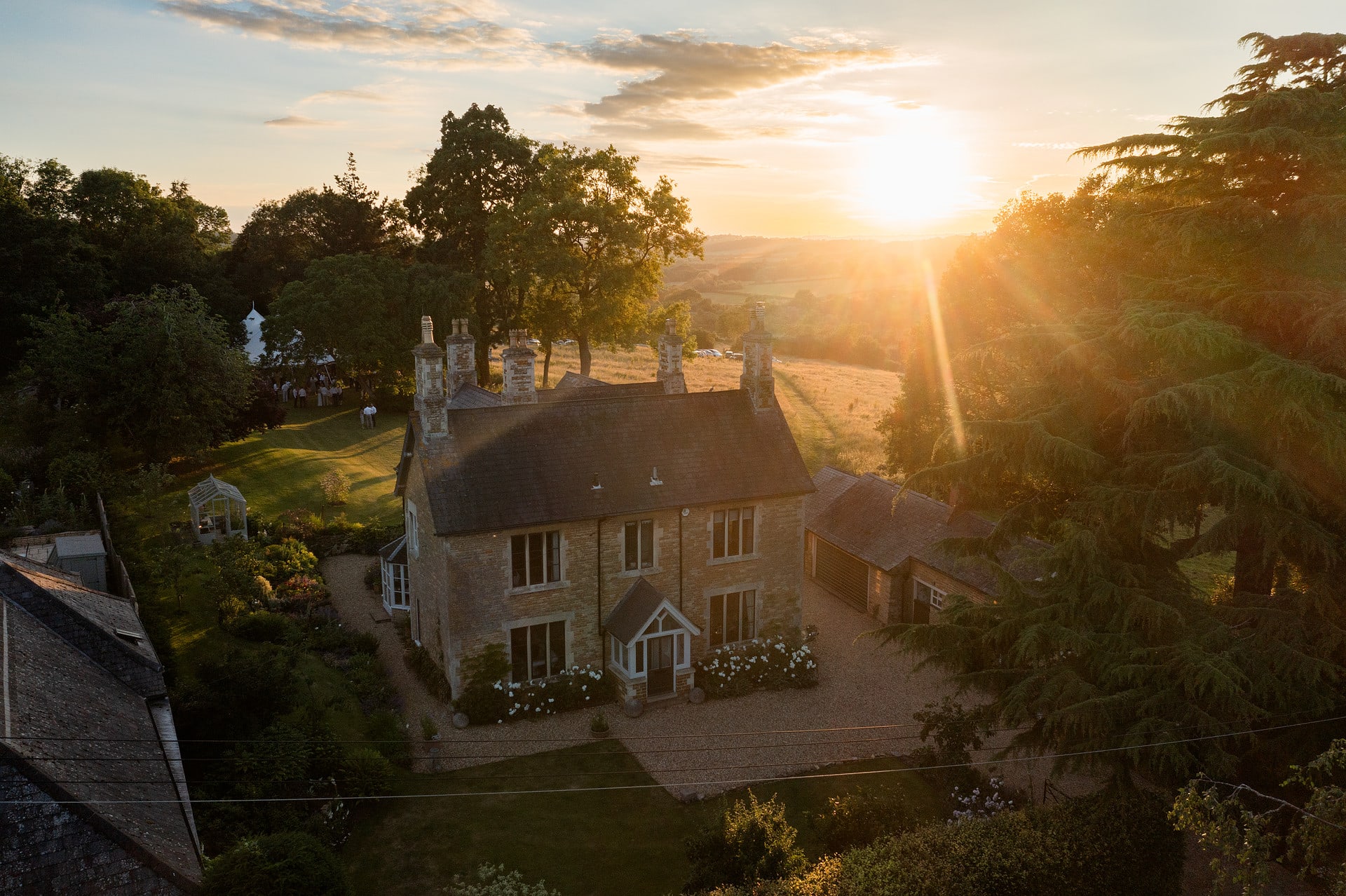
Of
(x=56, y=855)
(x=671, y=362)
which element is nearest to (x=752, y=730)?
(x=671, y=362)

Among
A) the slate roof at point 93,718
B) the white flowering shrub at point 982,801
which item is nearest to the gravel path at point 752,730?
the white flowering shrub at point 982,801

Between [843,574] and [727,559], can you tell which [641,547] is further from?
[843,574]

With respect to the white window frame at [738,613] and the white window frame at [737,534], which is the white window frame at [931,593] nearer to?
the white window frame at [738,613]

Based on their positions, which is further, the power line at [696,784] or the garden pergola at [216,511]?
the garden pergola at [216,511]

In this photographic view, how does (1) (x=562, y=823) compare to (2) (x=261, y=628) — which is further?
(2) (x=261, y=628)

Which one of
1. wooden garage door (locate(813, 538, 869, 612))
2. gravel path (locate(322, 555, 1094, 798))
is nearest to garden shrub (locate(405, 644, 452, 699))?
gravel path (locate(322, 555, 1094, 798))

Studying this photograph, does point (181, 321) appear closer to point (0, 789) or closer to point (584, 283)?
point (584, 283)
